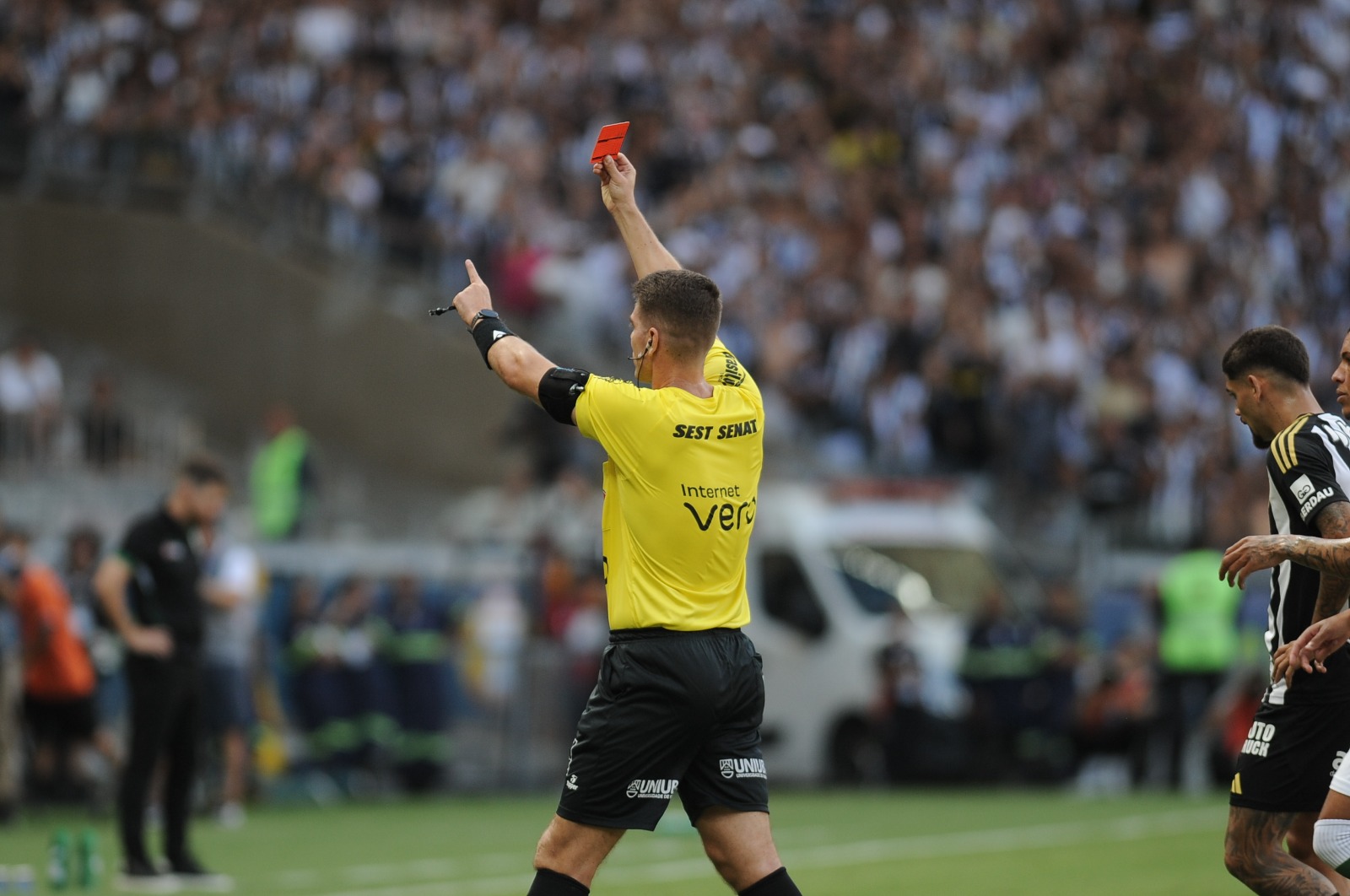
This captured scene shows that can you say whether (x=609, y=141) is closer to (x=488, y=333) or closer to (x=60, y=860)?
(x=488, y=333)

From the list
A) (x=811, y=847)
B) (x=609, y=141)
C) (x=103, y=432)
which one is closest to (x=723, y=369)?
(x=609, y=141)

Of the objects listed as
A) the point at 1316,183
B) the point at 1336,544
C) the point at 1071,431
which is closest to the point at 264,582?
the point at 1071,431

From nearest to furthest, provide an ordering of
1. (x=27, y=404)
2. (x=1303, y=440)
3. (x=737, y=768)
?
(x=737, y=768), (x=1303, y=440), (x=27, y=404)

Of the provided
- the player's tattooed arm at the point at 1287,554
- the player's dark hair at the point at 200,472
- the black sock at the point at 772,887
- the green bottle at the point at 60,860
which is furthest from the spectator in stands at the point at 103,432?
the player's tattooed arm at the point at 1287,554

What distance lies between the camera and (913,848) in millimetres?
13961

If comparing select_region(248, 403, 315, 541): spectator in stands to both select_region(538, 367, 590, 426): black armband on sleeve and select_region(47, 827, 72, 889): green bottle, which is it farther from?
select_region(538, 367, 590, 426): black armband on sleeve

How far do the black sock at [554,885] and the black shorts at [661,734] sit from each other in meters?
0.19

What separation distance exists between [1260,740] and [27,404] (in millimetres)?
17312

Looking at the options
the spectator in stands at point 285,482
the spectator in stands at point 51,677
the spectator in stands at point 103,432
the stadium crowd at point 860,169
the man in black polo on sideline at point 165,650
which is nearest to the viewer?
the man in black polo on sideline at point 165,650

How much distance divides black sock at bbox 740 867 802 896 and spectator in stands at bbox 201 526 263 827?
1005 cm

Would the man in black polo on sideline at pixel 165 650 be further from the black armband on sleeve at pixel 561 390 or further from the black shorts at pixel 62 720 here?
the black armband on sleeve at pixel 561 390

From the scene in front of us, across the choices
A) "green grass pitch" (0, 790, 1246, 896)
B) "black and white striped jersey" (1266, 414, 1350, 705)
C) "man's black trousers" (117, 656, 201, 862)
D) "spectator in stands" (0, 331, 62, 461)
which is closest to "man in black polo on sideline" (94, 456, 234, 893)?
"man's black trousers" (117, 656, 201, 862)

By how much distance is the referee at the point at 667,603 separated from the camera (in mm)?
6656

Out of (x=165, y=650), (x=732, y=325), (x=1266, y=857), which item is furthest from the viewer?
(x=732, y=325)
